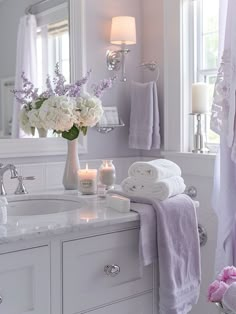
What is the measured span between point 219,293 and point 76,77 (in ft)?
4.78

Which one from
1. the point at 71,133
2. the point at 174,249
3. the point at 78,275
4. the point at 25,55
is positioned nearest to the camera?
the point at 78,275

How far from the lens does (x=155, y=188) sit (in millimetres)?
1611

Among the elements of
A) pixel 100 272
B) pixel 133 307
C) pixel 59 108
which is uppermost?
pixel 59 108

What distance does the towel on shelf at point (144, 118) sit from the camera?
92.6 inches

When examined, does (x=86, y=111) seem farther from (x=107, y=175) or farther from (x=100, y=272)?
(x=100, y=272)

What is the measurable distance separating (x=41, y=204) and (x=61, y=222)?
0.50 metres

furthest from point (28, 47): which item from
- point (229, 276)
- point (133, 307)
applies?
point (229, 276)

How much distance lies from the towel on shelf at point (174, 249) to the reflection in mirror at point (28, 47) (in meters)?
0.76

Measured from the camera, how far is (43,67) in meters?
2.12

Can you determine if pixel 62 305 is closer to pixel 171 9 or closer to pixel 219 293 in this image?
pixel 219 293

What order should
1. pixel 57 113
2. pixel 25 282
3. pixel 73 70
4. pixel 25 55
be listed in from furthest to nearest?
pixel 73 70 < pixel 25 55 < pixel 57 113 < pixel 25 282

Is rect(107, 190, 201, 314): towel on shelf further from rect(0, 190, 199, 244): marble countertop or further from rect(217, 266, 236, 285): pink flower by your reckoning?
rect(217, 266, 236, 285): pink flower

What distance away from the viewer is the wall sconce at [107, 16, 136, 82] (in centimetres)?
226

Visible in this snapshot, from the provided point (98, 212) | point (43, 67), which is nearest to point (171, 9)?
point (43, 67)
